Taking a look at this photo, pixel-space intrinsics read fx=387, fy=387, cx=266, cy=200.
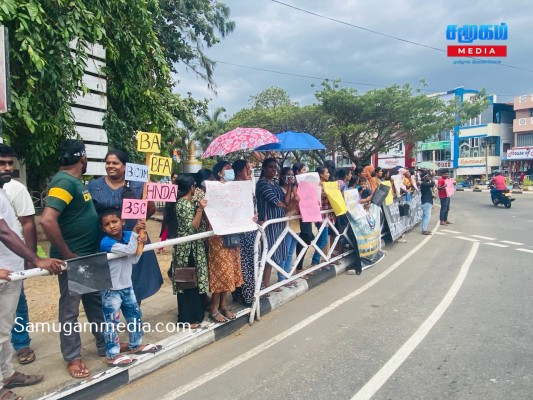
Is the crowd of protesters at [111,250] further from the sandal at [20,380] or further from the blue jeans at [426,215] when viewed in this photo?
the blue jeans at [426,215]

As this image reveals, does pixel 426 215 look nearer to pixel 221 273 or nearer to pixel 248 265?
pixel 248 265

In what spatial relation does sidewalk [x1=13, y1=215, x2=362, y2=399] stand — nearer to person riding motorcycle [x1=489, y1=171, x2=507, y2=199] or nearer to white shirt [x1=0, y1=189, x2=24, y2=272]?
white shirt [x1=0, y1=189, x2=24, y2=272]

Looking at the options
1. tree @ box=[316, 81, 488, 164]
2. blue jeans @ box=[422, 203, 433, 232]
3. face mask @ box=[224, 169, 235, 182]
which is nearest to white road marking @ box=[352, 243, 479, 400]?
face mask @ box=[224, 169, 235, 182]

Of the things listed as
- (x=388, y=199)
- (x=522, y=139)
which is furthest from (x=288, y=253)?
(x=522, y=139)

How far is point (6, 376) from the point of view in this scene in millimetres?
2885

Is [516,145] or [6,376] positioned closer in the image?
[6,376]

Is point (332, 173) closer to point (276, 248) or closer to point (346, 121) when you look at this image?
point (276, 248)

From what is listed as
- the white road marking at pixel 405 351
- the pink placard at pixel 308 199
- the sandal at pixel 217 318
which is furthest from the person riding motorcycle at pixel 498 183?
the sandal at pixel 217 318

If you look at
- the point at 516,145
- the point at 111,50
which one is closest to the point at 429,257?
the point at 111,50

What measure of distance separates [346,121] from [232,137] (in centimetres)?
1916

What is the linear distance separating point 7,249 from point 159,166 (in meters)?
1.30

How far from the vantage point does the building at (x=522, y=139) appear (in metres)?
41.2

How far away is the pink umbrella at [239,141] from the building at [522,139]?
4427cm

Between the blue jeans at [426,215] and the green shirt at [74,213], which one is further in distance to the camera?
the blue jeans at [426,215]
